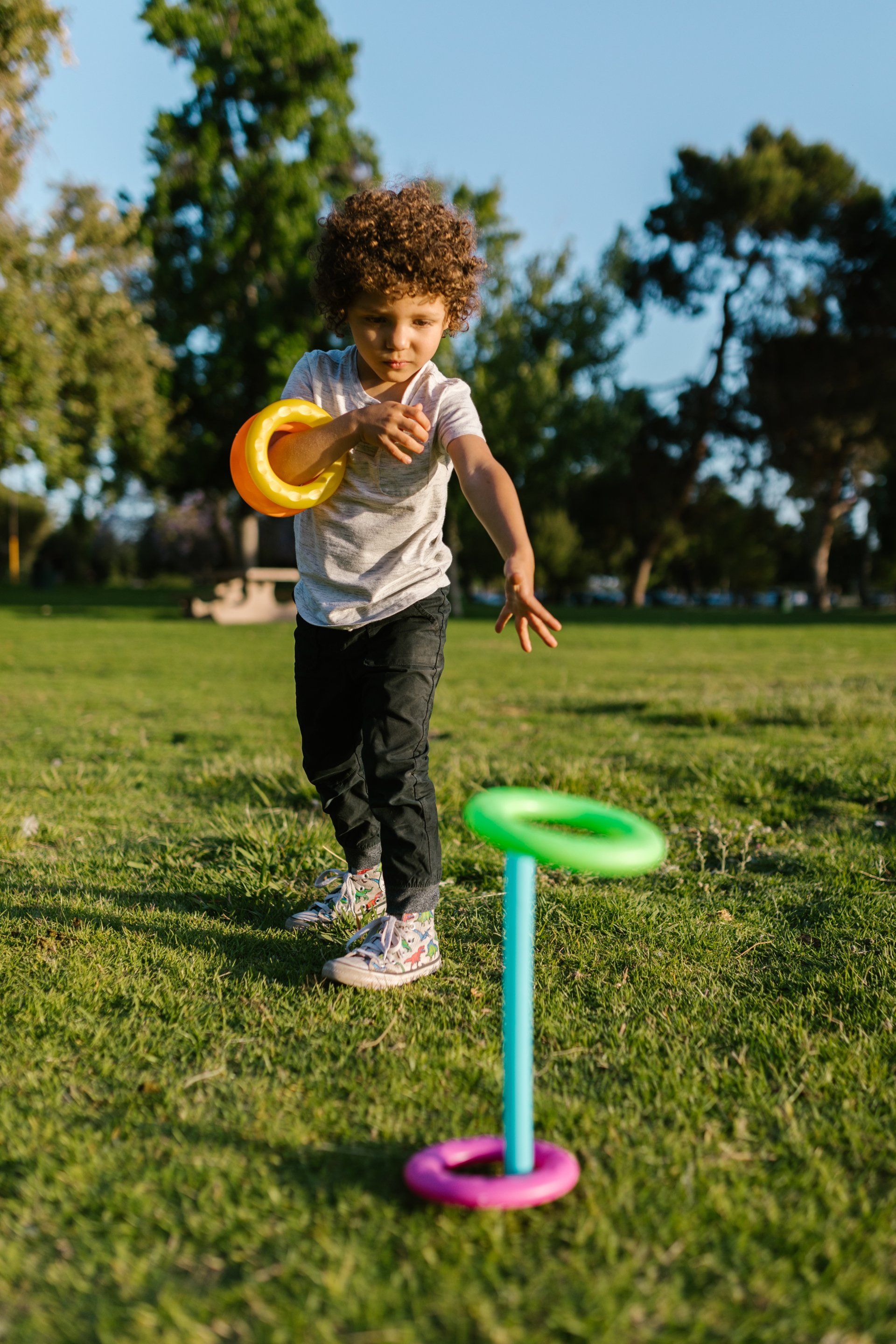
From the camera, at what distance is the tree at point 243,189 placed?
2436 centimetres

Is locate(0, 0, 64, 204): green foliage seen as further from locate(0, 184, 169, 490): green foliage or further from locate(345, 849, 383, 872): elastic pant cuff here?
locate(345, 849, 383, 872): elastic pant cuff

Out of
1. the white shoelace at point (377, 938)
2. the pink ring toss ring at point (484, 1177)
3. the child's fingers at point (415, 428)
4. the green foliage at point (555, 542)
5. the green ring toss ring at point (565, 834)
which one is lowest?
the pink ring toss ring at point (484, 1177)

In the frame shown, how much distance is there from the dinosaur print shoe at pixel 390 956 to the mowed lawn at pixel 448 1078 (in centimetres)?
5

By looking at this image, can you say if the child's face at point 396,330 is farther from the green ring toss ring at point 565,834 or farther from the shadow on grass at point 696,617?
the shadow on grass at point 696,617

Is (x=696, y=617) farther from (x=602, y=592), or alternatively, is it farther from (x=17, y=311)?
(x=602, y=592)

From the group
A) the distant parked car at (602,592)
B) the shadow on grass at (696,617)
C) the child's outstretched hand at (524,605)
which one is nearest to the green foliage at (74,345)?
the shadow on grass at (696,617)

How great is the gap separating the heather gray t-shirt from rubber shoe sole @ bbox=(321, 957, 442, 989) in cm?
90

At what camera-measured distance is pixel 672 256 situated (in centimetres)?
3594

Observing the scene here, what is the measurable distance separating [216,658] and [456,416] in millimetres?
10541

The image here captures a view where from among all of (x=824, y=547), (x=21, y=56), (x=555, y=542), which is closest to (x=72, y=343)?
(x=21, y=56)

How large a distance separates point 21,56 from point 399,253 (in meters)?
13.2

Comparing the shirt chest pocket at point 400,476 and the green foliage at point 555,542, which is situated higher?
the green foliage at point 555,542

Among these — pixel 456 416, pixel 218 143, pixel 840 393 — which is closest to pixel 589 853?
pixel 456 416

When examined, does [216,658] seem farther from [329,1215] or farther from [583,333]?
[583,333]
